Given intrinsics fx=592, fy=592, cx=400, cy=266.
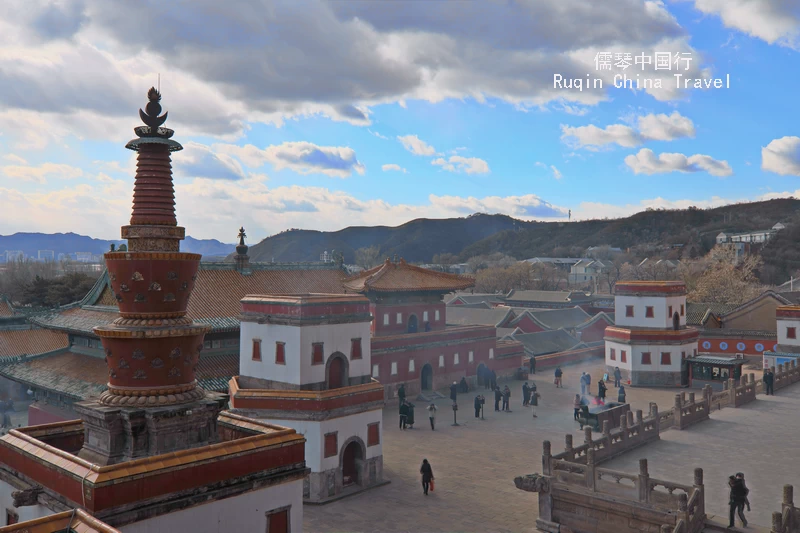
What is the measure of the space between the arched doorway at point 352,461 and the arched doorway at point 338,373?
2.14 meters

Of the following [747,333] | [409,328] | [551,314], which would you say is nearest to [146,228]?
[409,328]

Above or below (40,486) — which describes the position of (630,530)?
below

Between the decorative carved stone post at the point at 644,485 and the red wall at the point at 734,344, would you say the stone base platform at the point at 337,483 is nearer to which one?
the decorative carved stone post at the point at 644,485

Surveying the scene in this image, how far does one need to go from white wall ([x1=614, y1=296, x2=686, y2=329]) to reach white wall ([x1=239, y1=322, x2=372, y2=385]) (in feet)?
76.0

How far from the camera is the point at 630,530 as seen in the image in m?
16.2

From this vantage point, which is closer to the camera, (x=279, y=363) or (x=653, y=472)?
(x=653, y=472)

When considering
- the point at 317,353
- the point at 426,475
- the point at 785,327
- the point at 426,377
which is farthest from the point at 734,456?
the point at 785,327

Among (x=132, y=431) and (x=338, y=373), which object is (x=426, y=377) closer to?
(x=338, y=373)

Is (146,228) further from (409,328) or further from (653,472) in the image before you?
(409,328)

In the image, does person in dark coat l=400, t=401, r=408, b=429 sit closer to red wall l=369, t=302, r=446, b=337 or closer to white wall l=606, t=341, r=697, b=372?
red wall l=369, t=302, r=446, b=337

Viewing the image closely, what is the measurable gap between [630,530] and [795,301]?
48905 mm

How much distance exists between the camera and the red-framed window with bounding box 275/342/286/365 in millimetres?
21078

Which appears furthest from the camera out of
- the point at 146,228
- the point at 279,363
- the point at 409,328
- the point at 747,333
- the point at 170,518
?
the point at 747,333

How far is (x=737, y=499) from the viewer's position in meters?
15.2
